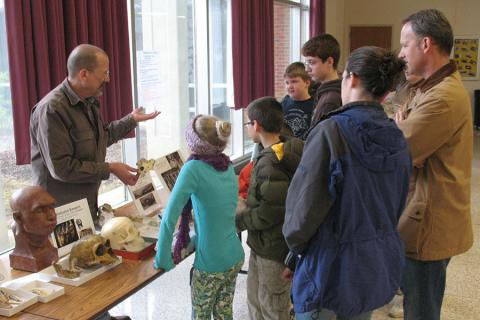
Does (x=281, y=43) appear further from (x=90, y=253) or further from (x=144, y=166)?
(x=90, y=253)

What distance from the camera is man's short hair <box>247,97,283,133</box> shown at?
2281 millimetres

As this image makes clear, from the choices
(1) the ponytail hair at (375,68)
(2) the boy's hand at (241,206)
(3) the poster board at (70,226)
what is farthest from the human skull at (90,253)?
(1) the ponytail hair at (375,68)

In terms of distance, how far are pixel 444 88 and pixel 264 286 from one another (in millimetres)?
1197

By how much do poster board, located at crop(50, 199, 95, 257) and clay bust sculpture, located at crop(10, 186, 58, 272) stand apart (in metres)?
0.04

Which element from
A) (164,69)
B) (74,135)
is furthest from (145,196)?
(164,69)

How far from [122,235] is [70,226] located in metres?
0.20

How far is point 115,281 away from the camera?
68.4 inches

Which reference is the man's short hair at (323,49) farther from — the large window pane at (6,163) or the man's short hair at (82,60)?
the large window pane at (6,163)

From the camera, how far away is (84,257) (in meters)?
1.75

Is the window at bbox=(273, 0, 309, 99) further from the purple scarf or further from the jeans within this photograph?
the purple scarf

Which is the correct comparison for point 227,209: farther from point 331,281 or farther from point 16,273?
point 16,273

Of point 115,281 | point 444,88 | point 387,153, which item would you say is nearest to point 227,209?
point 115,281

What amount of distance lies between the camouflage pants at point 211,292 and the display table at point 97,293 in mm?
254

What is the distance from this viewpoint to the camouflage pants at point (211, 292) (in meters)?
2.05
